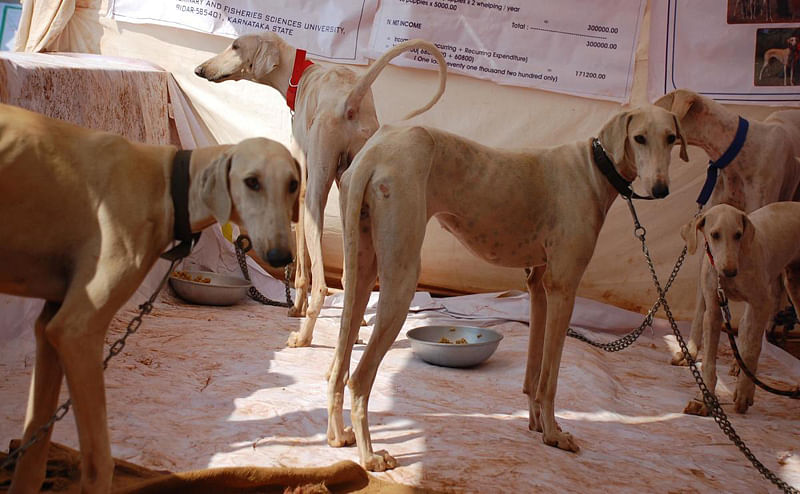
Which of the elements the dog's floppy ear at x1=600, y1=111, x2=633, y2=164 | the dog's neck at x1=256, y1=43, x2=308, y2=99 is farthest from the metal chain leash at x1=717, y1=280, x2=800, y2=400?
the dog's neck at x1=256, y1=43, x2=308, y2=99

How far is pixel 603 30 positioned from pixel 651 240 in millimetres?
1665

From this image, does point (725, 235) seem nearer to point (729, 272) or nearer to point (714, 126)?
point (729, 272)

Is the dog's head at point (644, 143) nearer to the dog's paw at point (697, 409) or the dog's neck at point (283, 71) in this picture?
the dog's paw at point (697, 409)

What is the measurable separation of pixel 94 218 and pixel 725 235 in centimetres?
289

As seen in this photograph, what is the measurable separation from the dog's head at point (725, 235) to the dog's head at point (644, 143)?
74 centimetres

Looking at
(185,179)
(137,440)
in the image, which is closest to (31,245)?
(185,179)

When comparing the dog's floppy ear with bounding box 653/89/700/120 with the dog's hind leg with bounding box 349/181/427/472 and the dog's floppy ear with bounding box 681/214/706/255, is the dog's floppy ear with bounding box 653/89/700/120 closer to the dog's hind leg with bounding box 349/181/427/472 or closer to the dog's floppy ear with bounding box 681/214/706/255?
the dog's floppy ear with bounding box 681/214/706/255

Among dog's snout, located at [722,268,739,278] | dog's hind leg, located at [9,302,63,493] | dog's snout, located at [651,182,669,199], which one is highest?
dog's snout, located at [651,182,669,199]

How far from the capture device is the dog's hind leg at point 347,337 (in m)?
2.67

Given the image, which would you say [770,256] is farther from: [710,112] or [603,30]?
[603,30]

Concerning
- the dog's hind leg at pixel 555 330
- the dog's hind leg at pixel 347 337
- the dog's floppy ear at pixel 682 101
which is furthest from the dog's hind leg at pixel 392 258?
the dog's floppy ear at pixel 682 101

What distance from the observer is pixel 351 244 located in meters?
2.62

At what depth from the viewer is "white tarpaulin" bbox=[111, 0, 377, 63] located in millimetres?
5707

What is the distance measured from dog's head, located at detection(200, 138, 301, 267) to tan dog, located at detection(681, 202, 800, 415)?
2367 millimetres
